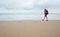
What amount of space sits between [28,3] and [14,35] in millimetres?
505

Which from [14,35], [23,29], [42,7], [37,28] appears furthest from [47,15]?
[14,35]

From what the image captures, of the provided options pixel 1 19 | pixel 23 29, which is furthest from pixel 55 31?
pixel 1 19

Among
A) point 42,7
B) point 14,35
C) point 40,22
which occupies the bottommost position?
point 14,35

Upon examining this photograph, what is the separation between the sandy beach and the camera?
1.57 meters

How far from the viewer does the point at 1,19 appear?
1.82m

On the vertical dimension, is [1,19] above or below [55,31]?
above

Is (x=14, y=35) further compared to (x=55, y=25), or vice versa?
(x=55, y=25)

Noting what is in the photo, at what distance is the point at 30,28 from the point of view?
5.45ft

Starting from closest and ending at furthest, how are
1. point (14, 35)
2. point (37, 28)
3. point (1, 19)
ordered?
point (14, 35)
point (37, 28)
point (1, 19)

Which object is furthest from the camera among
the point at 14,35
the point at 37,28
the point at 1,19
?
the point at 1,19

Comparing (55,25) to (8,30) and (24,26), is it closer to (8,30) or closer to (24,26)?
(24,26)

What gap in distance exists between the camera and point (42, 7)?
1867 millimetres

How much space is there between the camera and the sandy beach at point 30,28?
1.57 meters

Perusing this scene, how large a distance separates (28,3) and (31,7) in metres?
0.07
